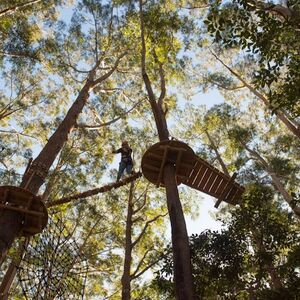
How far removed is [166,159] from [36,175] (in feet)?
8.39

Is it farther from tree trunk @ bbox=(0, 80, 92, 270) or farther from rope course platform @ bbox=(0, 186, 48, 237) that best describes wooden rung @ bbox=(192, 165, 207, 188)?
rope course platform @ bbox=(0, 186, 48, 237)

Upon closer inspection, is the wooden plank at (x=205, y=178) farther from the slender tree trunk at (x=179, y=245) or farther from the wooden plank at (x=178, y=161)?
the slender tree trunk at (x=179, y=245)

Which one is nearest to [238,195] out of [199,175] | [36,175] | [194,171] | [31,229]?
[199,175]

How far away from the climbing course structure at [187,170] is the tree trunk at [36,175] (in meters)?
2.02

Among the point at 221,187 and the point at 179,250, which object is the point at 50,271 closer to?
the point at 179,250

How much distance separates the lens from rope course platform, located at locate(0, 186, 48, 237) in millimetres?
6341

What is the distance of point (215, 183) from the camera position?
8961 mm

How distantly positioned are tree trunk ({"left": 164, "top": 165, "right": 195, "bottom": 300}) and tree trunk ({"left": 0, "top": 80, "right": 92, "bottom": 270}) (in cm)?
253

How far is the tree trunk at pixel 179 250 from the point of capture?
16.8 feet

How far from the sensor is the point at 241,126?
1795 cm

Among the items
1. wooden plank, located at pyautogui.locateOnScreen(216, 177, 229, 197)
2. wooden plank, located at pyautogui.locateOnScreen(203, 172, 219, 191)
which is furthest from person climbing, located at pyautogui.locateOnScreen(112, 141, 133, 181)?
wooden plank, located at pyautogui.locateOnScreen(216, 177, 229, 197)

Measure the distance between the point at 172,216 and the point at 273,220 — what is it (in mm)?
2614

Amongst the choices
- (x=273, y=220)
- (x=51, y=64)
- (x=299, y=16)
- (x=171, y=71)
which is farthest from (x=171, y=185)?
(x=51, y=64)

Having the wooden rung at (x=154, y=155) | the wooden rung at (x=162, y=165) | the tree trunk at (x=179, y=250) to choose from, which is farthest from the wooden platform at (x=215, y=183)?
the tree trunk at (x=179, y=250)
